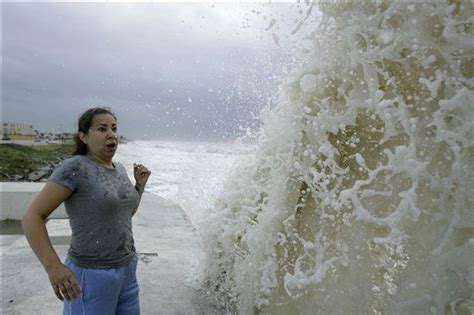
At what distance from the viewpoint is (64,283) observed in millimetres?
2018

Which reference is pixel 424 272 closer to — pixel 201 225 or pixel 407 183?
pixel 407 183

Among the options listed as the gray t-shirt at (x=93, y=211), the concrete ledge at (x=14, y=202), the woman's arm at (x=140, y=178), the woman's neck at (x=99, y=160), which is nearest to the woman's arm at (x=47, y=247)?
the gray t-shirt at (x=93, y=211)

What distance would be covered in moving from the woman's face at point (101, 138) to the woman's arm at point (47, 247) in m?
0.38

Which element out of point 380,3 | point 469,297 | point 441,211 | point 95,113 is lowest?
point 469,297

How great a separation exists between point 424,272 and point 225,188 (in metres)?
2.36

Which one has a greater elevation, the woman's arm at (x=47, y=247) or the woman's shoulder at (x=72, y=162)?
the woman's shoulder at (x=72, y=162)

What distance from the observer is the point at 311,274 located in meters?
2.48

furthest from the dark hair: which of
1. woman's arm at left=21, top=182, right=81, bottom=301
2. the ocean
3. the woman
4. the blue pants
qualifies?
the ocean

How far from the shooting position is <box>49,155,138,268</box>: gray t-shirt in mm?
2139

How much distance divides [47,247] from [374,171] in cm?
188

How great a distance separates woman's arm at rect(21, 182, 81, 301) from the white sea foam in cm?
132

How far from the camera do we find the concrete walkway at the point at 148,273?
3357mm

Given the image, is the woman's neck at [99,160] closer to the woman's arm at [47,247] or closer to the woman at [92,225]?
the woman at [92,225]

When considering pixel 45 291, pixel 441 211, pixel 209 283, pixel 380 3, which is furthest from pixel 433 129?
pixel 45 291
